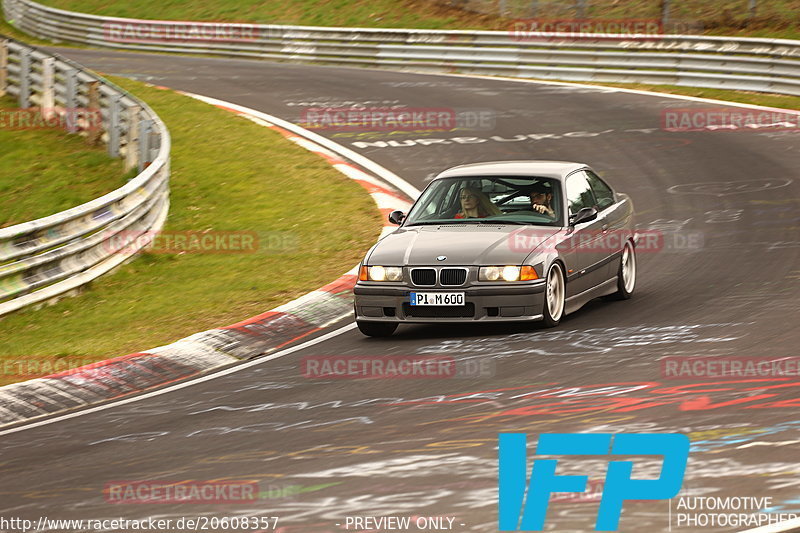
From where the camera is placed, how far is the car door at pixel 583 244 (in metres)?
11.3

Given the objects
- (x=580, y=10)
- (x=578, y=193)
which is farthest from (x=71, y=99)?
(x=580, y=10)

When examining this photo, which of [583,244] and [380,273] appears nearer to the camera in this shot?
[380,273]

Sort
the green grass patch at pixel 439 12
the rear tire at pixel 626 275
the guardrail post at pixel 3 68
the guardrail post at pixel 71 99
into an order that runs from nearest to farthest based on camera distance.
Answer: the rear tire at pixel 626 275 < the guardrail post at pixel 71 99 < the guardrail post at pixel 3 68 < the green grass patch at pixel 439 12

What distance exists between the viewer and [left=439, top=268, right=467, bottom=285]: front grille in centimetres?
1060

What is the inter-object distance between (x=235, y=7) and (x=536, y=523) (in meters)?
38.4

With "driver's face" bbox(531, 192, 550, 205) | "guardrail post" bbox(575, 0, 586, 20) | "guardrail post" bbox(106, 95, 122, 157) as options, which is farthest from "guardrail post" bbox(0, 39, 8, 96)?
"driver's face" bbox(531, 192, 550, 205)

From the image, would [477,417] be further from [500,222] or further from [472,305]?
[500,222]

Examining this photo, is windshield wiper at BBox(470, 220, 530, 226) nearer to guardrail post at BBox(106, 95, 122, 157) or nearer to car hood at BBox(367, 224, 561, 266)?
car hood at BBox(367, 224, 561, 266)

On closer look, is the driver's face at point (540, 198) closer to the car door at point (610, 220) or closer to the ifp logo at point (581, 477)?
the car door at point (610, 220)

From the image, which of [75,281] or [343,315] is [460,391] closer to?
[343,315]

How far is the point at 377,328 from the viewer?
436 inches

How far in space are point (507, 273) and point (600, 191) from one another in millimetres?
2434

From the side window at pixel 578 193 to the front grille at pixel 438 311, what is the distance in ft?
5.25

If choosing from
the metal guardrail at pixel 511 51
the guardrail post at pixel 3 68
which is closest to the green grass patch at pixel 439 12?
the metal guardrail at pixel 511 51
